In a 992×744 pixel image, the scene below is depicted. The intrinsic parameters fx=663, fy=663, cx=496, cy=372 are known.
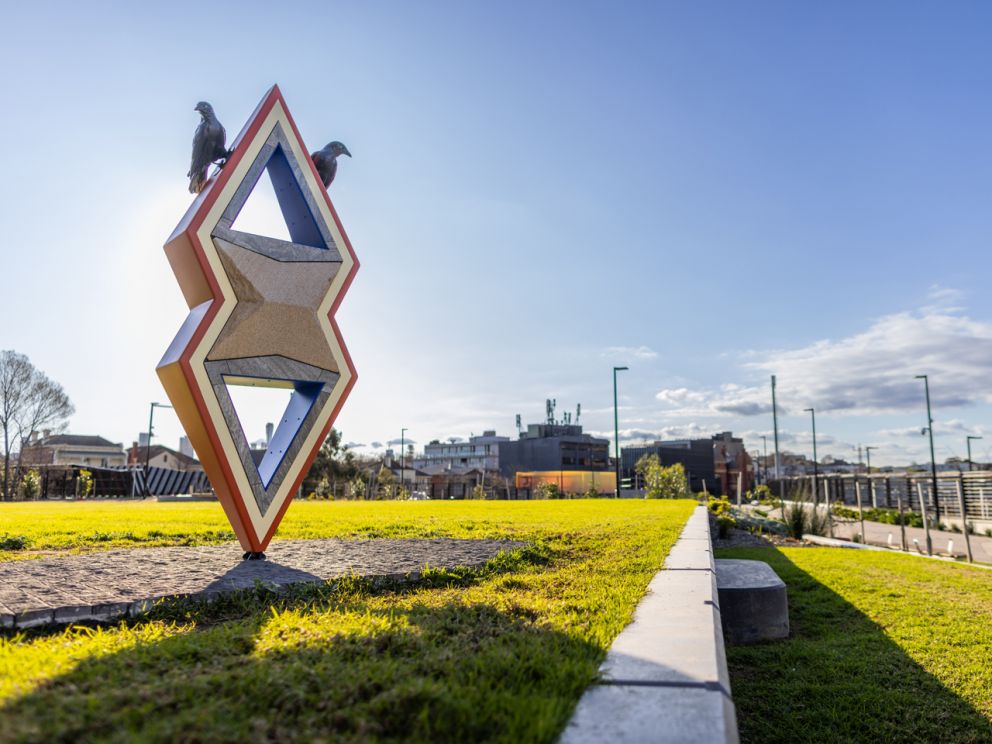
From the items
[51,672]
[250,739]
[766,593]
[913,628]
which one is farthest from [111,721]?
[913,628]

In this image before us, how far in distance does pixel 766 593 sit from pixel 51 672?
6343 millimetres

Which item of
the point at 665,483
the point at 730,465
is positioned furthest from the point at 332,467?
the point at 730,465

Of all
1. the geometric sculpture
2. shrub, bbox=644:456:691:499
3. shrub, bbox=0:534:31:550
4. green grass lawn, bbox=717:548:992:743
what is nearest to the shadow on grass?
green grass lawn, bbox=717:548:992:743

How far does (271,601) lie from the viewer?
4.43 meters

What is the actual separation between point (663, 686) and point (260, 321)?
5.83 metres

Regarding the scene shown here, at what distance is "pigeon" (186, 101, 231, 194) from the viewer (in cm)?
728

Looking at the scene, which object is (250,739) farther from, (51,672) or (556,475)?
(556,475)

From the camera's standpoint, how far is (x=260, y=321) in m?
7.10

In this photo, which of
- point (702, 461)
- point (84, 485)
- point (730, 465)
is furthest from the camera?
point (730, 465)

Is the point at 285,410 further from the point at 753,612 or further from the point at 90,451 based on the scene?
the point at 90,451

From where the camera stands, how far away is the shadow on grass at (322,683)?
200 cm

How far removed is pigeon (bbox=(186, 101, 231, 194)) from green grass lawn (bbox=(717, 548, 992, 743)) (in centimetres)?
730

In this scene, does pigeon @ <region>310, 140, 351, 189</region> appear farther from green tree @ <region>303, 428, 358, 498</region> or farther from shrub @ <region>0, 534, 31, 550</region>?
green tree @ <region>303, 428, 358, 498</region>

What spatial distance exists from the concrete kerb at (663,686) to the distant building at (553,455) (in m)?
75.7
